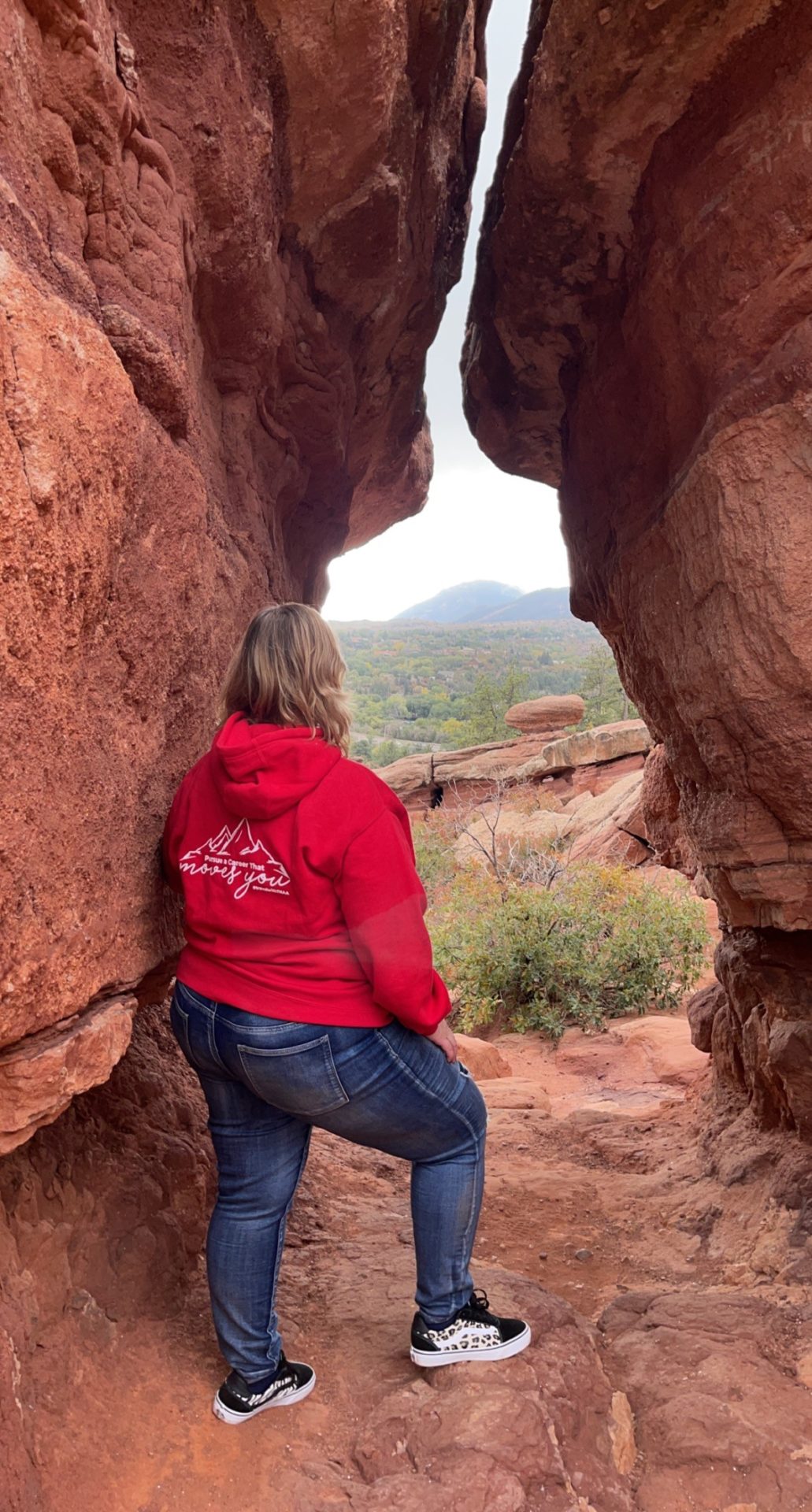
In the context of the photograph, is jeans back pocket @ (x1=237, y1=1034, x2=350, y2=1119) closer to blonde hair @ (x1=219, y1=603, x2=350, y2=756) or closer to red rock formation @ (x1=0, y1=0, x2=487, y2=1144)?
red rock formation @ (x1=0, y1=0, x2=487, y2=1144)

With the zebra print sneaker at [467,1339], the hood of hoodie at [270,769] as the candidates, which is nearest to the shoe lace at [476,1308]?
the zebra print sneaker at [467,1339]

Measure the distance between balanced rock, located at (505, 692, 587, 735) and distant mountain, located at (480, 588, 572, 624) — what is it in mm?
103787

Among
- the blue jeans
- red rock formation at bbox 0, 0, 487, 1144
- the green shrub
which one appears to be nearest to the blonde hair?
red rock formation at bbox 0, 0, 487, 1144

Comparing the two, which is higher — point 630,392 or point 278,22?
point 278,22

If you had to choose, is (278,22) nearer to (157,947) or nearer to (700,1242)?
(157,947)

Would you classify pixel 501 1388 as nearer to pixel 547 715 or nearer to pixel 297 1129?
pixel 297 1129

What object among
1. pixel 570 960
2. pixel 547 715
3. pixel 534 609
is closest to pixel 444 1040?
pixel 570 960

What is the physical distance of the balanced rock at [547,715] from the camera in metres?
28.4

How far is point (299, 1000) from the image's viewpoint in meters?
1.77

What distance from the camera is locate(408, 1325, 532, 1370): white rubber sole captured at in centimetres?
197

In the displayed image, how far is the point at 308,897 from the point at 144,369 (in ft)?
3.93

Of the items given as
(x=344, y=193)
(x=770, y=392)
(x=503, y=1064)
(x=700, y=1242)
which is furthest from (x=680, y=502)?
(x=503, y=1064)

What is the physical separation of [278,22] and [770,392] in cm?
170

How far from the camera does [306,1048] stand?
1.76 meters
